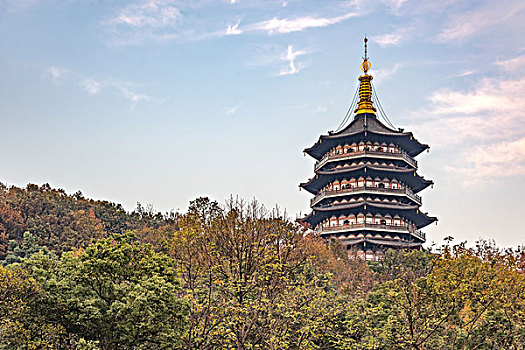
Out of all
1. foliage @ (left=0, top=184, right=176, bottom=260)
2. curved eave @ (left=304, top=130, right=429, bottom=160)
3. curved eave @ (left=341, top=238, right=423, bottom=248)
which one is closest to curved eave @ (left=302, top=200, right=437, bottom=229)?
curved eave @ (left=341, top=238, right=423, bottom=248)

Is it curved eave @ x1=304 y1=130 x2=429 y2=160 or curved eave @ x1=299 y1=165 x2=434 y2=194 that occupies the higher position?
curved eave @ x1=304 y1=130 x2=429 y2=160

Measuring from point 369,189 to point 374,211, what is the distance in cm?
232

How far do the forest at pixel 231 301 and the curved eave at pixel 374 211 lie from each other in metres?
30.2

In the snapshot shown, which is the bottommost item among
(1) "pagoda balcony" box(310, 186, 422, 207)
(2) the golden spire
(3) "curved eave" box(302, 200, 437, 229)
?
(3) "curved eave" box(302, 200, 437, 229)

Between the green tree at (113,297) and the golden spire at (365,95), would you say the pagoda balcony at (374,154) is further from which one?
the green tree at (113,297)

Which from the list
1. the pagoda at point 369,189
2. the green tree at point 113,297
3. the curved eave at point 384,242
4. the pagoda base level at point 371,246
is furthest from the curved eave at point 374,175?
the green tree at point 113,297

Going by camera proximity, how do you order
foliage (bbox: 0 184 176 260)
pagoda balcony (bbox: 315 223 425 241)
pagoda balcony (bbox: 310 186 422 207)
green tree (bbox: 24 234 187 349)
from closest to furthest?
green tree (bbox: 24 234 187 349)
foliage (bbox: 0 184 176 260)
pagoda balcony (bbox: 315 223 425 241)
pagoda balcony (bbox: 310 186 422 207)

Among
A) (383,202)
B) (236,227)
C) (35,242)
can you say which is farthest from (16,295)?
(383,202)

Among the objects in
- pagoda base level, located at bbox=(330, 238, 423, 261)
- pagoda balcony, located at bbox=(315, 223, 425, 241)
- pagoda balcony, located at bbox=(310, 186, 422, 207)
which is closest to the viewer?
pagoda base level, located at bbox=(330, 238, 423, 261)

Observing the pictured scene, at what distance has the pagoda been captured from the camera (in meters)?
62.5

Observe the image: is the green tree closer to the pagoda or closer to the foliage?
the foliage

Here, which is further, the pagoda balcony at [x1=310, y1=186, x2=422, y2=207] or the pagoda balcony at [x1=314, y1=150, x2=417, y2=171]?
the pagoda balcony at [x1=314, y1=150, x2=417, y2=171]

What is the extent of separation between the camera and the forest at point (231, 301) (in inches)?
726

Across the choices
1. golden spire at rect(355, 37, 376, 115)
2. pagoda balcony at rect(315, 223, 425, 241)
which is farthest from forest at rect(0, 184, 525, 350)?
golden spire at rect(355, 37, 376, 115)
